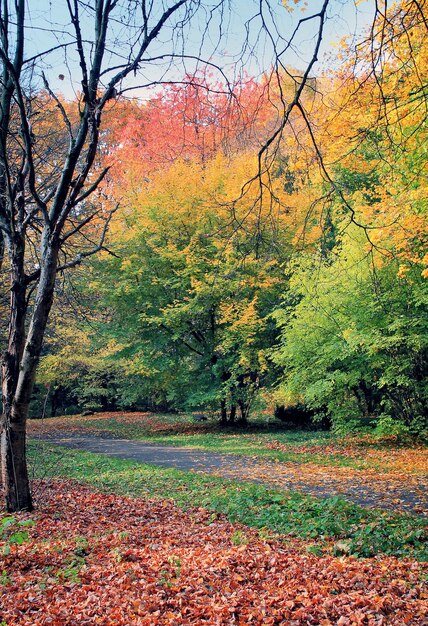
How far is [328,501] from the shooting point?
6625 mm

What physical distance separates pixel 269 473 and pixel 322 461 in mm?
2021

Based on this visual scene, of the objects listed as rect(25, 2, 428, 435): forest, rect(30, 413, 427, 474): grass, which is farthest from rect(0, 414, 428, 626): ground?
rect(25, 2, 428, 435): forest

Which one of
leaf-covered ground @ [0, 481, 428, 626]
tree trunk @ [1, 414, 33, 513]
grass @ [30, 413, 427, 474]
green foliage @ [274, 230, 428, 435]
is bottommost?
grass @ [30, 413, 427, 474]

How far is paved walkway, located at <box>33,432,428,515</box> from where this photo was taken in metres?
7.21

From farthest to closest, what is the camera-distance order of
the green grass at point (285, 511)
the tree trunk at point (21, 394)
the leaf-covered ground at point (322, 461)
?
the leaf-covered ground at point (322, 461), the tree trunk at point (21, 394), the green grass at point (285, 511)

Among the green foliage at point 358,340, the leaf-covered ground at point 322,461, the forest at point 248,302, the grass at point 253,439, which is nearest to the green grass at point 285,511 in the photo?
the leaf-covered ground at point 322,461

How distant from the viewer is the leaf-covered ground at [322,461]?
7.73 metres

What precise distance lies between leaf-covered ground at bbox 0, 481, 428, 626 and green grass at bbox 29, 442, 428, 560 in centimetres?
37

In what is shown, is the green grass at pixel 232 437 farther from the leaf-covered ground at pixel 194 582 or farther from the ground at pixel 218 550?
the leaf-covered ground at pixel 194 582

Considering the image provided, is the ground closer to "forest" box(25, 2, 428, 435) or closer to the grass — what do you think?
the grass

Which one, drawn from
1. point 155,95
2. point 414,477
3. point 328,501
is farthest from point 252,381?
point 155,95

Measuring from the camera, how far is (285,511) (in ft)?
20.7

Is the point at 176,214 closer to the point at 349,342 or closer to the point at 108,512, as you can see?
the point at 349,342

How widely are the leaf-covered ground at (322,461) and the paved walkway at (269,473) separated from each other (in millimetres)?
15
